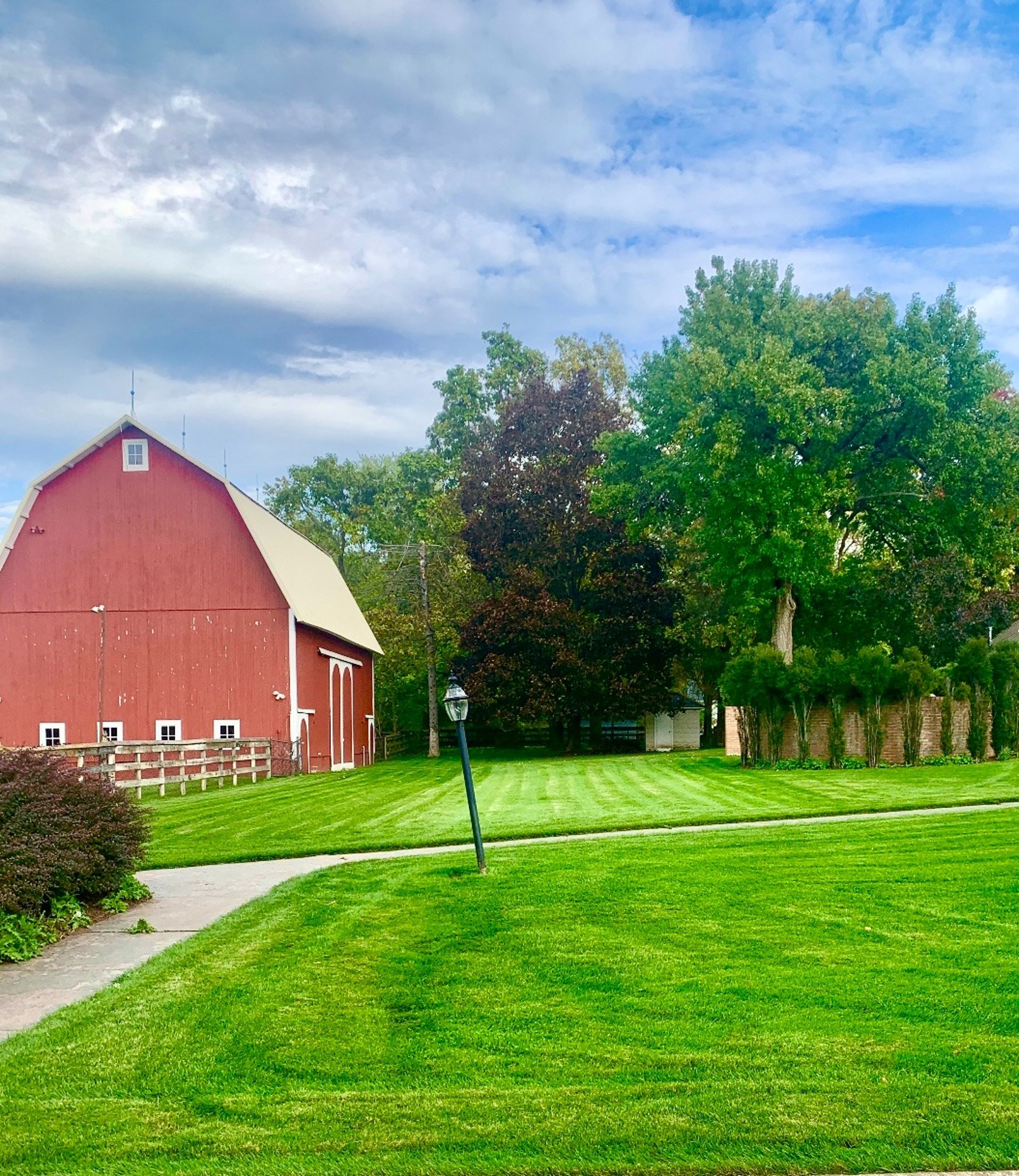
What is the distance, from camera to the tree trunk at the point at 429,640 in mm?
40719

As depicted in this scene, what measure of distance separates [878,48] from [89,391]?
2020cm

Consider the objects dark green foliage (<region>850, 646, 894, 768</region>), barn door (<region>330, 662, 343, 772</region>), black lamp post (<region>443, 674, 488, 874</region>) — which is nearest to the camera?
black lamp post (<region>443, 674, 488, 874</region>)

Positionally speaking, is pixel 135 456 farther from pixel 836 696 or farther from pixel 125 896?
pixel 125 896

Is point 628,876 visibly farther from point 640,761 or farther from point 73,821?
point 640,761

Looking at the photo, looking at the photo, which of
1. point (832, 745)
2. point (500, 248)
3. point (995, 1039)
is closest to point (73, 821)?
point (995, 1039)

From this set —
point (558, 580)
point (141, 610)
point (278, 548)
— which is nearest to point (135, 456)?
point (141, 610)

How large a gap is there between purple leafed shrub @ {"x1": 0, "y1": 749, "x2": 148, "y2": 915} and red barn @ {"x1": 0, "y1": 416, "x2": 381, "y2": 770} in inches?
712

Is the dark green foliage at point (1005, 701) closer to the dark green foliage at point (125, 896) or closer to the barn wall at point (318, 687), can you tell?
the barn wall at point (318, 687)

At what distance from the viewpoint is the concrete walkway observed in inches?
245

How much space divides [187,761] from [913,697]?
49.4 ft

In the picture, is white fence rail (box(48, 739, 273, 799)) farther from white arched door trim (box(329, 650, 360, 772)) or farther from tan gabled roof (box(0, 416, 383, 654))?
white arched door trim (box(329, 650, 360, 772))

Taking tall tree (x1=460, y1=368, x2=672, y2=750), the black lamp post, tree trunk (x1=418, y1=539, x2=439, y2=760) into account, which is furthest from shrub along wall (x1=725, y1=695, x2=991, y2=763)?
tree trunk (x1=418, y1=539, x2=439, y2=760)

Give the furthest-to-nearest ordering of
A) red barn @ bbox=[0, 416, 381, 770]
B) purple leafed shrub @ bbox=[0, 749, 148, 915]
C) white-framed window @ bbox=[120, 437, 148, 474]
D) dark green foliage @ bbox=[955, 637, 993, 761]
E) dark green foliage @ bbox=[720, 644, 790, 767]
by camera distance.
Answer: red barn @ bbox=[0, 416, 381, 770], white-framed window @ bbox=[120, 437, 148, 474], dark green foliage @ bbox=[720, 644, 790, 767], dark green foliage @ bbox=[955, 637, 993, 761], purple leafed shrub @ bbox=[0, 749, 148, 915]

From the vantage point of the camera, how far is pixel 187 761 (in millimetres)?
21703
